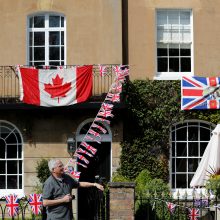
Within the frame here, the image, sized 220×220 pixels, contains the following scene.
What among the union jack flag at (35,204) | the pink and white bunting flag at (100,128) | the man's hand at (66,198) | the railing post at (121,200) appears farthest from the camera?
the pink and white bunting flag at (100,128)

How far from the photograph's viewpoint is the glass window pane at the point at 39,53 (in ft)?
66.9

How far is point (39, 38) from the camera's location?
20.4m

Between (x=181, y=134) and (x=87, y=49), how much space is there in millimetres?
4167

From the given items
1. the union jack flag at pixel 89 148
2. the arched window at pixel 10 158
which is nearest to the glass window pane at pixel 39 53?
the arched window at pixel 10 158

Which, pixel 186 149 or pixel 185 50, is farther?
pixel 185 50

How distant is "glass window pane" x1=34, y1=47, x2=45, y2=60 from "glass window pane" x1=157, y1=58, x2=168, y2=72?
3.83 m

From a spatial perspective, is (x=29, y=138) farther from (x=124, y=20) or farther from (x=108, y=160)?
(x=124, y=20)

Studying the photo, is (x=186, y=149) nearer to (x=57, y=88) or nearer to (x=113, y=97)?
(x=113, y=97)

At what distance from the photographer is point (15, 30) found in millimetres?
20234

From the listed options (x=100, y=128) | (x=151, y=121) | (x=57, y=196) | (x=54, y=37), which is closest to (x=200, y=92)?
(x=151, y=121)

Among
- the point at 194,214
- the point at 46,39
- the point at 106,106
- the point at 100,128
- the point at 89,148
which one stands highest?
the point at 46,39

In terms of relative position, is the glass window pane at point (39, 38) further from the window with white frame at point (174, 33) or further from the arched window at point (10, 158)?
the window with white frame at point (174, 33)

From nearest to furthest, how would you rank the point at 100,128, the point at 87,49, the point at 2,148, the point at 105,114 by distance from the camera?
1. the point at 105,114
2. the point at 100,128
3. the point at 87,49
4. the point at 2,148

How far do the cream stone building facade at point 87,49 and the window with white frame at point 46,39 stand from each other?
0.03 meters
